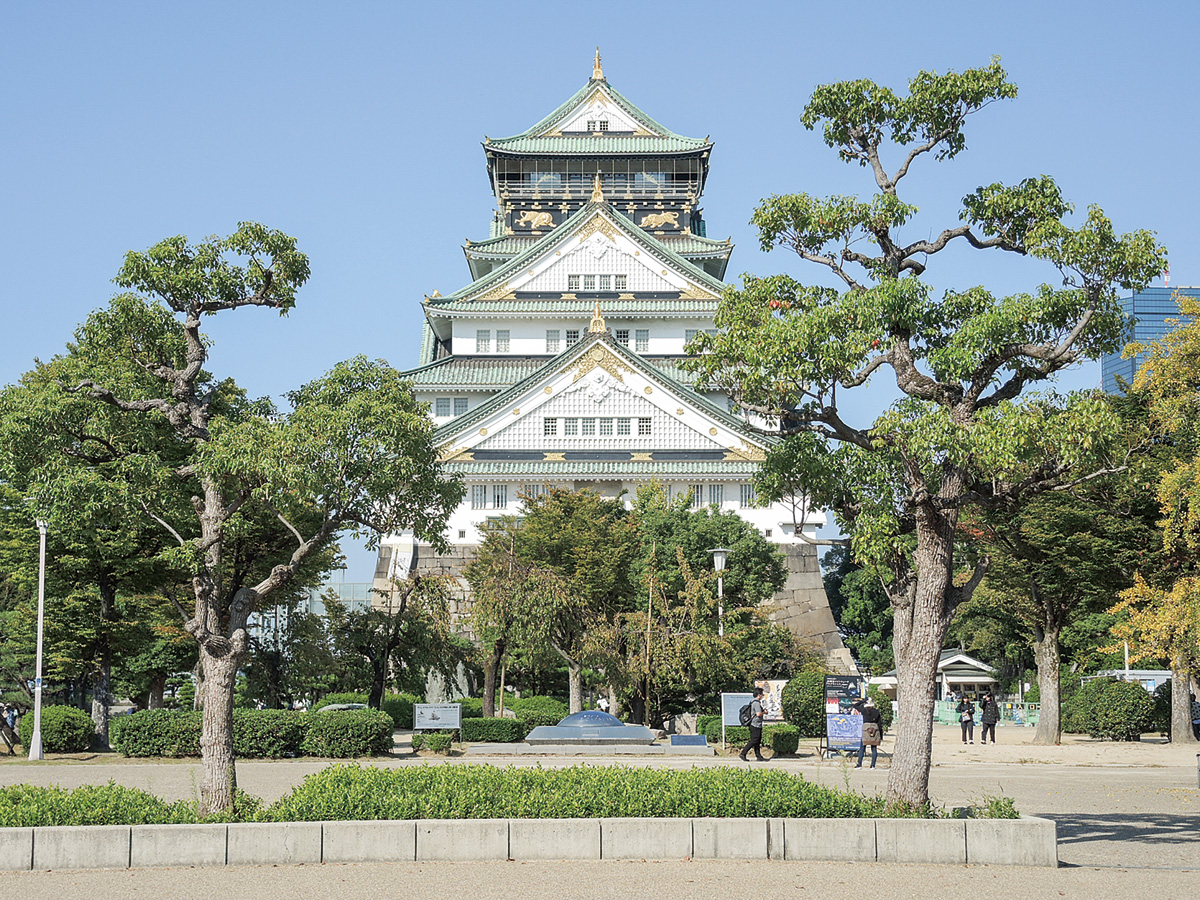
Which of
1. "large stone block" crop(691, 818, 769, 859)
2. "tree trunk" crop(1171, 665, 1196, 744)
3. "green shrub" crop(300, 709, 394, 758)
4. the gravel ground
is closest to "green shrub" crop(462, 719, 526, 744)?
"green shrub" crop(300, 709, 394, 758)

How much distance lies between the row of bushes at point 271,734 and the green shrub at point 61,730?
213 cm

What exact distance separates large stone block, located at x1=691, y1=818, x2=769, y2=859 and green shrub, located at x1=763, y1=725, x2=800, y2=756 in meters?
15.8

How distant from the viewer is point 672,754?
28.5 metres

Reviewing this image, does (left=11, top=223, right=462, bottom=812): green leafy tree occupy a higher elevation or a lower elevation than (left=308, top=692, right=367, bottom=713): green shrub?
higher

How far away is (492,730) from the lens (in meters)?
32.0

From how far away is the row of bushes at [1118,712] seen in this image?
35469mm

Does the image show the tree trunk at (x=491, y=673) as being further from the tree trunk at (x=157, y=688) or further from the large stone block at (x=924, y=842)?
the large stone block at (x=924, y=842)

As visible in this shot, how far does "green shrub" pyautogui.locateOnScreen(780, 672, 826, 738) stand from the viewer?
1291 inches

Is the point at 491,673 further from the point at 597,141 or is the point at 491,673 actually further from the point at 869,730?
the point at 597,141

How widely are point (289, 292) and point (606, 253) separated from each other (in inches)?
1848

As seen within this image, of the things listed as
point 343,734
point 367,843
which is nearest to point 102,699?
point 343,734

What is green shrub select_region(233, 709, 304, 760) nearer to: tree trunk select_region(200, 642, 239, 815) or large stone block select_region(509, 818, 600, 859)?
tree trunk select_region(200, 642, 239, 815)

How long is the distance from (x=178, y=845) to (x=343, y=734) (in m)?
15.3

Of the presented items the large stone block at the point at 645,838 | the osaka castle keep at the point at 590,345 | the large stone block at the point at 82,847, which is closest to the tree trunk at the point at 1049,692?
the osaka castle keep at the point at 590,345
